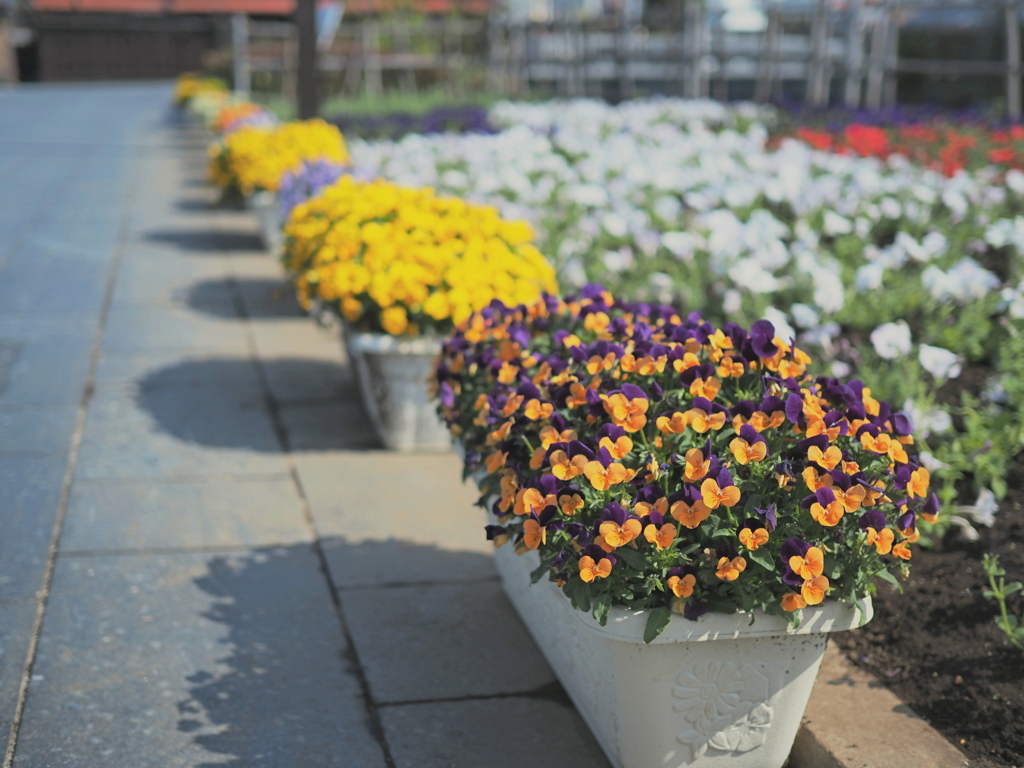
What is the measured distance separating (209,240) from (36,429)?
4.91 m

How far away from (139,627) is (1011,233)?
387 cm

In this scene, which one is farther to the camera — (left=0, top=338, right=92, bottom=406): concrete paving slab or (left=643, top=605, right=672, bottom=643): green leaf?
(left=0, top=338, right=92, bottom=406): concrete paving slab

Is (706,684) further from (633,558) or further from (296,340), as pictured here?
(296,340)

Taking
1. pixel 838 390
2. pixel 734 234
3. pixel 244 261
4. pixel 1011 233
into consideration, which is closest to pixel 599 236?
pixel 734 234

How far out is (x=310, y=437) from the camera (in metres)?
4.37

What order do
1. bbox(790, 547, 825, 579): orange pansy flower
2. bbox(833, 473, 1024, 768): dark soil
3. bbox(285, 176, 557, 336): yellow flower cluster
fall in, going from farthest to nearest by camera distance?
bbox(285, 176, 557, 336): yellow flower cluster
bbox(833, 473, 1024, 768): dark soil
bbox(790, 547, 825, 579): orange pansy flower

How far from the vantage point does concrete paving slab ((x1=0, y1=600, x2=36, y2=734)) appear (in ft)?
8.02

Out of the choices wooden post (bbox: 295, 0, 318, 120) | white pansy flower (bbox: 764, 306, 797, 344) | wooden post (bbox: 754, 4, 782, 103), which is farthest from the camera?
wooden post (bbox: 754, 4, 782, 103)

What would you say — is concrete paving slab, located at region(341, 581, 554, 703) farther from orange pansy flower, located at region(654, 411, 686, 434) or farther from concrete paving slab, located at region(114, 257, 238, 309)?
concrete paving slab, located at region(114, 257, 238, 309)

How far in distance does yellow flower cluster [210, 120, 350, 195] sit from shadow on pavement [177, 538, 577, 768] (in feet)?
17.1

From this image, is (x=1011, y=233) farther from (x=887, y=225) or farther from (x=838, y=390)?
(x=838, y=390)

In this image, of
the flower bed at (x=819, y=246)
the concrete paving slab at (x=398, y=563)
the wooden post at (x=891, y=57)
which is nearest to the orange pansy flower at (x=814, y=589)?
the flower bed at (x=819, y=246)

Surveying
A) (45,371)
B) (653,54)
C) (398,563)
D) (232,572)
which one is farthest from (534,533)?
(653,54)

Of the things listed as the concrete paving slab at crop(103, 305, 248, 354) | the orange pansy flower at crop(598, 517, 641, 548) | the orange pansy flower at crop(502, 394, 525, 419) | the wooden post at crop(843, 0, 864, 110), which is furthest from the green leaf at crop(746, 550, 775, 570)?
the wooden post at crop(843, 0, 864, 110)
